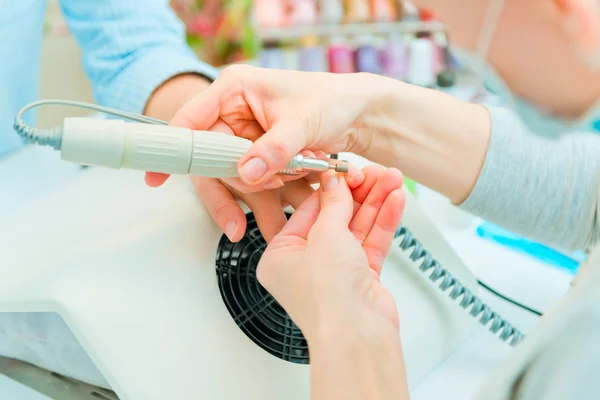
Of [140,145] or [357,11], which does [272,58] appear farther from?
[140,145]

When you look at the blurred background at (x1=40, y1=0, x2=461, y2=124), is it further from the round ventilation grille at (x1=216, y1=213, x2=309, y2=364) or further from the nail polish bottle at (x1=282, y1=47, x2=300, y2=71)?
the round ventilation grille at (x1=216, y1=213, x2=309, y2=364)

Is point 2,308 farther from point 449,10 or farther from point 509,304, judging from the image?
point 509,304

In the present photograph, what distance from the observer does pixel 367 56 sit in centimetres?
160

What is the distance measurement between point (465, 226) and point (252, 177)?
453mm

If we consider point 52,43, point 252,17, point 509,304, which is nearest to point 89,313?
point 509,304

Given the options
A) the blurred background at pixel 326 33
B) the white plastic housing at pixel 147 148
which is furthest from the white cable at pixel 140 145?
the blurred background at pixel 326 33

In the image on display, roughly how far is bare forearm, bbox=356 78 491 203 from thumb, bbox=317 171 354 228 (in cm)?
14

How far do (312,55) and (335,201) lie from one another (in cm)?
115

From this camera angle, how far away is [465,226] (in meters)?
0.83

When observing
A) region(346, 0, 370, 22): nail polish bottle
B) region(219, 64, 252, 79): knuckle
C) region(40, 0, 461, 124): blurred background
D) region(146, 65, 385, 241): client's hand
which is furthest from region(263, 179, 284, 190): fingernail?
region(346, 0, 370, 22): nail polish bottle

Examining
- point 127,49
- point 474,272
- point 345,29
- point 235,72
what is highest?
point 345,29

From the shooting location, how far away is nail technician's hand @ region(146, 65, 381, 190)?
0.56m

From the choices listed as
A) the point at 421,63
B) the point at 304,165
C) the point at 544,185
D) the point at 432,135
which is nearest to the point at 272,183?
the point at 304,165

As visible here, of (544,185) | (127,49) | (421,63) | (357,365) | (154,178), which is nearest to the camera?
(357,365)
